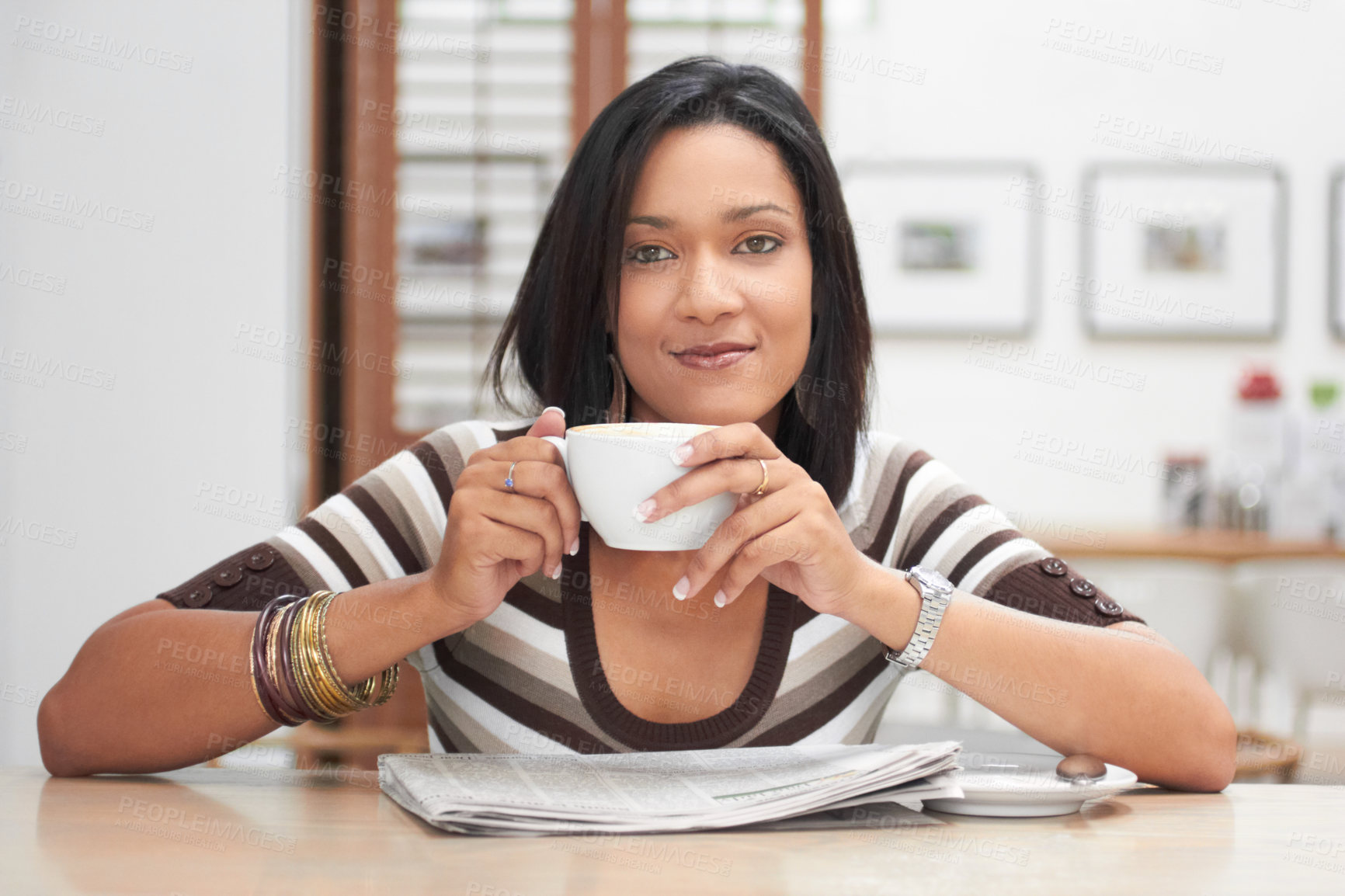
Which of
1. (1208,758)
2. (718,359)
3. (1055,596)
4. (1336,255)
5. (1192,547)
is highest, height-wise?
(1336,255)

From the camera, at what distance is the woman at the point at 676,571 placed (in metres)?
0.91

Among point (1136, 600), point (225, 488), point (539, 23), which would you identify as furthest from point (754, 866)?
point (539, 23)

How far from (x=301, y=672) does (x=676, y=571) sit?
418 mm

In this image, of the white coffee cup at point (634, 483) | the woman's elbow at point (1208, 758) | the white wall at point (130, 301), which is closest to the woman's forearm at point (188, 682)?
the white coffee cup at point (634, 483)

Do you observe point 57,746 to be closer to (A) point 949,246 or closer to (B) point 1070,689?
(B) point 1070,689

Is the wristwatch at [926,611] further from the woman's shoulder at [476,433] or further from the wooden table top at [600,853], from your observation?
the woman's shoulder at [476,433]

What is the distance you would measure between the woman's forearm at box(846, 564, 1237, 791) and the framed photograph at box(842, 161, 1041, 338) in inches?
112

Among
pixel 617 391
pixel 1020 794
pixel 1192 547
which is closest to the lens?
pixel 1020 794

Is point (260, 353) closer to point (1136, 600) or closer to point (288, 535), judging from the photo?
point (288, 535)

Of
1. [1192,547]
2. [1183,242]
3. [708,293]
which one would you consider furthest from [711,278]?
[1183,242]

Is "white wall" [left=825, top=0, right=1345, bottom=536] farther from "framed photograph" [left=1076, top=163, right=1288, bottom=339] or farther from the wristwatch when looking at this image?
the wristwatch

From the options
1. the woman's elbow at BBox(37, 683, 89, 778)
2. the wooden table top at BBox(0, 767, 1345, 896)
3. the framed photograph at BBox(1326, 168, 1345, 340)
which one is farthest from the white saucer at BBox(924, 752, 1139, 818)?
the framed photograph at BBox(1326, 168, 1345, 340)

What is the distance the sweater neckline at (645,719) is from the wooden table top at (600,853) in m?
0.31

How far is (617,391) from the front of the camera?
1.28 metres
